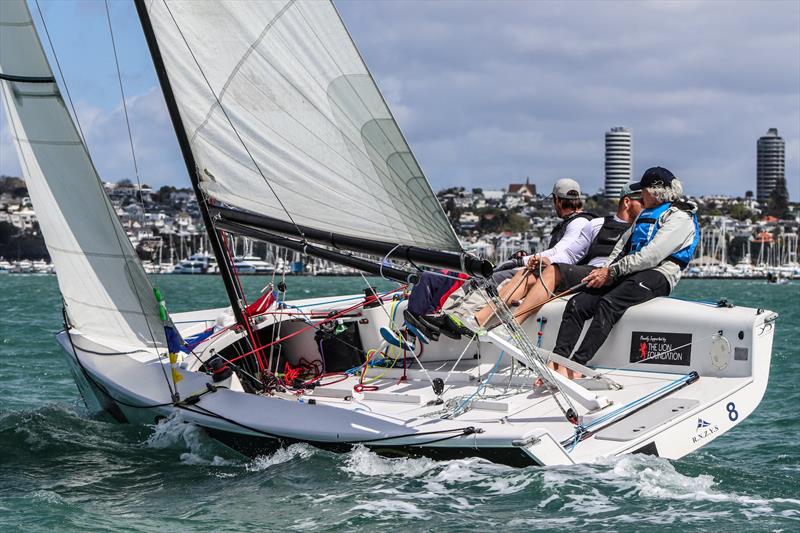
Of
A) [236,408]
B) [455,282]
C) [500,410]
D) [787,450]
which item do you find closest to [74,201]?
[236,408]

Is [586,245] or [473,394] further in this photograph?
[586,245]

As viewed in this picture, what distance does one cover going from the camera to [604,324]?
284 inches

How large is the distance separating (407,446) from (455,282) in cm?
167

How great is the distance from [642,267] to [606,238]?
70cm

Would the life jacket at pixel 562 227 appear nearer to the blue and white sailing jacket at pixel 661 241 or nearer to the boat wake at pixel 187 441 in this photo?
the blue and white sailing jacket at pixel 661 241

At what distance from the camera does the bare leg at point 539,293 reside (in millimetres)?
7531

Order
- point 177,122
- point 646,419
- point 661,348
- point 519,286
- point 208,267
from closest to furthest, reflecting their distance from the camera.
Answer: point 646,419
point 177,122
point 661,348
point 519,286
point 208,267

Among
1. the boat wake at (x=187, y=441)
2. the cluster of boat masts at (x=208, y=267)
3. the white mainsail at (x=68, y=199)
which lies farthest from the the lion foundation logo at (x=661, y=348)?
the cluster of boat masts at (x=208, y=267)

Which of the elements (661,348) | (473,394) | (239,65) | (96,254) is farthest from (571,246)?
(96,254)

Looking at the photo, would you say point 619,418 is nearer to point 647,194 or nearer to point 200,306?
point 647,194

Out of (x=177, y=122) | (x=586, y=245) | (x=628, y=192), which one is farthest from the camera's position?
(x=586, y=245)

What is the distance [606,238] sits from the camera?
790 cm

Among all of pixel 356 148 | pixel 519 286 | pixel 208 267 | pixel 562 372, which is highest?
pixel 356 148

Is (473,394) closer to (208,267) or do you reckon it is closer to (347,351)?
(347,351)
